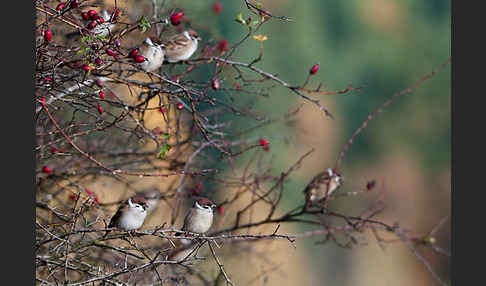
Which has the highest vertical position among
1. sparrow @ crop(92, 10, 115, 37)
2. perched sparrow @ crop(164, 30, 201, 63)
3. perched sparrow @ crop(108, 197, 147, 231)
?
perched sparrow @ crop(164, 30, 201, 63)

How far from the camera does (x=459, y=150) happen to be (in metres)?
2.71

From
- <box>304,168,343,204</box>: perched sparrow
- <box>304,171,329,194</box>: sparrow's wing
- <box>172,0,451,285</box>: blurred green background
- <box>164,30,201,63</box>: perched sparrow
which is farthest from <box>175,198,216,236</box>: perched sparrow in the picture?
<box>172,0,451,285</box>: blurred green background

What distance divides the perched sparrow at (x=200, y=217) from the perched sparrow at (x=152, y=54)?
843mm

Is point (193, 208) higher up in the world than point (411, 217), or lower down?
lower down

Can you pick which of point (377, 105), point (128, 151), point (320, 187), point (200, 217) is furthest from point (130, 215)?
point (377, 105)

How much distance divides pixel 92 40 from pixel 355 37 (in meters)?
13.9

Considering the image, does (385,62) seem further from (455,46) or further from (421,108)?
(455,46)

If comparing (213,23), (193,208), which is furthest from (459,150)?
(213,23)

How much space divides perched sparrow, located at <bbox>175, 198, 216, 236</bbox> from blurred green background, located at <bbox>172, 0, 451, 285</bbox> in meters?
9.38

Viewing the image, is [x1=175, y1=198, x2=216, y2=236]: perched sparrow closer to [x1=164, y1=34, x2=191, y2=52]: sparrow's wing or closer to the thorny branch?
the thorny branch

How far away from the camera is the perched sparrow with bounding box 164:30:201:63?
4.07 metres

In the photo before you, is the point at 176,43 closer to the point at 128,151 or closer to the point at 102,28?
the point at 128,151

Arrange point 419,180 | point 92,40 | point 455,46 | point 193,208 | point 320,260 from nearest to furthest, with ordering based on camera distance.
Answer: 1. point 92,40
2. point 455,46
3. point 193,208
4. point 320,260
5. point 419,180

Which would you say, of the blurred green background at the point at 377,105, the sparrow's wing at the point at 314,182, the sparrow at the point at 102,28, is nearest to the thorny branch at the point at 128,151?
the sparrow at the point at 102,28
